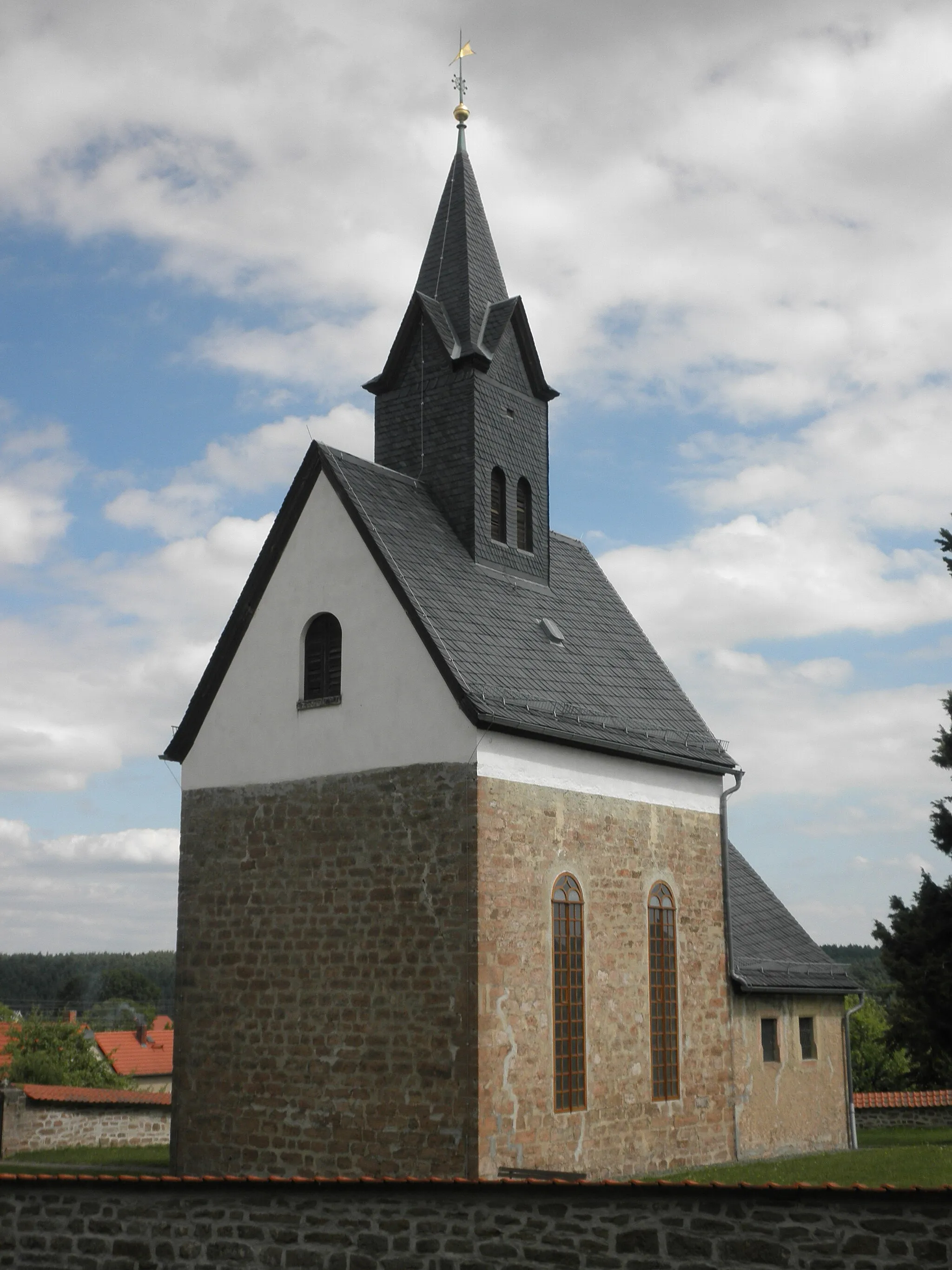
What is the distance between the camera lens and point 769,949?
2234 cm

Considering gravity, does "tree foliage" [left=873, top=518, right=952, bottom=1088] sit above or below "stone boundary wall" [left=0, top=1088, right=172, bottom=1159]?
above

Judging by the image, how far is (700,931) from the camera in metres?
19.8

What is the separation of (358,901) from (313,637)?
3.68 m

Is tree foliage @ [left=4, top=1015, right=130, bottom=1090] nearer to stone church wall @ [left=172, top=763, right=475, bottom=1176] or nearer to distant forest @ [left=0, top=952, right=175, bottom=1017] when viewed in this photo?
stone church wall @ [left=172, top=763, right=475, bottom=1176]

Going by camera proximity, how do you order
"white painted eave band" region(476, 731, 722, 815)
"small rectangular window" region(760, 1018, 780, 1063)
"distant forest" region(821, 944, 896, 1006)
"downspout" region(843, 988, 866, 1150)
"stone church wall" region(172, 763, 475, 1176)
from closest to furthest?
"stone church wall" region(172, 763, 475, 1176)
"white painted eave band" region(476, 731, 722, 815)
"small rectangular window" region(760, 1018, 780, 1063)
"downspout" region(843, 988, 866, 1150)
"distant forest" region(821, 944, 896, 1006)

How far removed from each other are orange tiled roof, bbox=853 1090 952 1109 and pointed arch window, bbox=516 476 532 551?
15489 mm

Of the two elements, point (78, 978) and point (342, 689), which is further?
point (78, 978)

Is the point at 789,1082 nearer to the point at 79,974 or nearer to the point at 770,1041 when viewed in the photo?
the point at 770,1041

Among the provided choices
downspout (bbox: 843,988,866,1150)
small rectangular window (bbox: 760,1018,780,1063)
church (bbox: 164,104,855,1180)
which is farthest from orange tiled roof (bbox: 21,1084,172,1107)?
downspout (bbox: 843,988,866,1150)

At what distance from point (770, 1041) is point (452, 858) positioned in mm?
8165

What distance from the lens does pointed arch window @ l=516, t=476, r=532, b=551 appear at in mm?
21094

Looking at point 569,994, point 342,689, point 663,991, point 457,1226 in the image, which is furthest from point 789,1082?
point 457,1226

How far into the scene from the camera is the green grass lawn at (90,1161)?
18.5 metres

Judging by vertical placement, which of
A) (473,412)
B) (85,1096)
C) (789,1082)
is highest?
(473,412)
